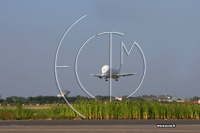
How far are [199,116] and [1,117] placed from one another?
16357 millimetres

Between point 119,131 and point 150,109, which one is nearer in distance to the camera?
point 119,131

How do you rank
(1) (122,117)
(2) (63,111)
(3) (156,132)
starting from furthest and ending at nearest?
1. (2) (63,111)
2. (1) (122,117)
3. (3) (156,132)

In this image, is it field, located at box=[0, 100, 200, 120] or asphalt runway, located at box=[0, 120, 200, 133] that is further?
field, located at box=[0, 100, 200, 120]

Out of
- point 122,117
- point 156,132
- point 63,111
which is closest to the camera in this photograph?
point 156,132

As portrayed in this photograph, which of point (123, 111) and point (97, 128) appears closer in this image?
point (97, 128)

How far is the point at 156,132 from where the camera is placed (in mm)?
12656

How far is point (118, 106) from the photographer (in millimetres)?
22625

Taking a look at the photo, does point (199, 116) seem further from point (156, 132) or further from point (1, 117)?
point (1, 117)

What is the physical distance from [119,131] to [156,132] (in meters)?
1.79

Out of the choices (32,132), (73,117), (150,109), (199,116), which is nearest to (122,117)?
(150,109)

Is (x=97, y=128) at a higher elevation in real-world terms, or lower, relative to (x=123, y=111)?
lower

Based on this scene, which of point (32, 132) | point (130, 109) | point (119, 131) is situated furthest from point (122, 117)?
point (32, 132)

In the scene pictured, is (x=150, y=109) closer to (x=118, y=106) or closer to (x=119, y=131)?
(x=118, y=106)

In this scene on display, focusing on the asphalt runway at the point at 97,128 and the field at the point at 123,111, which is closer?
the asphalt runway at the point at 97,128
